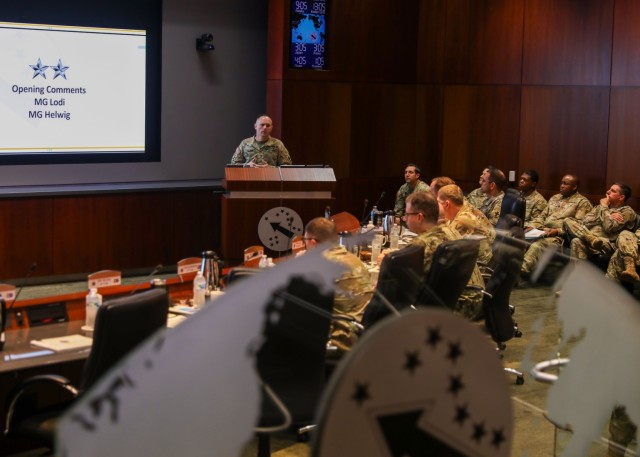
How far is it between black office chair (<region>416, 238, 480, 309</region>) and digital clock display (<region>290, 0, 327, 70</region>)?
26.8ft

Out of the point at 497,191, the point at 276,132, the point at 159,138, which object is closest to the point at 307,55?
the point at 276,132

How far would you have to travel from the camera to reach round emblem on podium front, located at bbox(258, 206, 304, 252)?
25.2 feet

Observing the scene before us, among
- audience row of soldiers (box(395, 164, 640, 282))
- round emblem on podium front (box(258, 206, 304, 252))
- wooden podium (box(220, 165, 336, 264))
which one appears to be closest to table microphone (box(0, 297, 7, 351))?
wooden podium (box(220, 165, 336, 264))

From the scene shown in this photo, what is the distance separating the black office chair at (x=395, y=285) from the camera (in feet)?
2.95

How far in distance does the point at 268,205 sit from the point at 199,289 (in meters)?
3.25

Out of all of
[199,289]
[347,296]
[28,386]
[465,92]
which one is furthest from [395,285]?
[465,92]

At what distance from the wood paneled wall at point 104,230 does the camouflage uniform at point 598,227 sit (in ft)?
11.1

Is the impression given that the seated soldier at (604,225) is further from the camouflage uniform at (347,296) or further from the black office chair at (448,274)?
the camouflage uniform at (347,296)

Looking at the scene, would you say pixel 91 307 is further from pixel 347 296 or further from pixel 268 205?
pixel 268 205

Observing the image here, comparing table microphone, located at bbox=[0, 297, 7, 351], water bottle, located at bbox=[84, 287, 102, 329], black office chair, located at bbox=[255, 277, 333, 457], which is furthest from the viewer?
water bottle, located at bbox=[84, 287, 102, 329]

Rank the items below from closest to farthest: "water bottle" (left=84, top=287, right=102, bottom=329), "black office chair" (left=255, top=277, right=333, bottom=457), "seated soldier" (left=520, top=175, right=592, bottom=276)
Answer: "black office chair" (left=255, top=277, right=333, bottom=457)
"water bottle" (left=84, top=287, right=102, bottom=329)
"seated soldier" (left=520, top=175, right=592, bottom=276)

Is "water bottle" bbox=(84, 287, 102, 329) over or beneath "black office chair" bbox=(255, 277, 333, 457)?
beneath

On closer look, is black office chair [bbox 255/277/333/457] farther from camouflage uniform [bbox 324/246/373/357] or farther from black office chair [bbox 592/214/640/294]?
black office chair [bbox 592/214/640/294]

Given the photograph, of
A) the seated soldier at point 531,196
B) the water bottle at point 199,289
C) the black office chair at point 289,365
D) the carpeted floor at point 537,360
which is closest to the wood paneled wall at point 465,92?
the seated soldier at point 531,196
